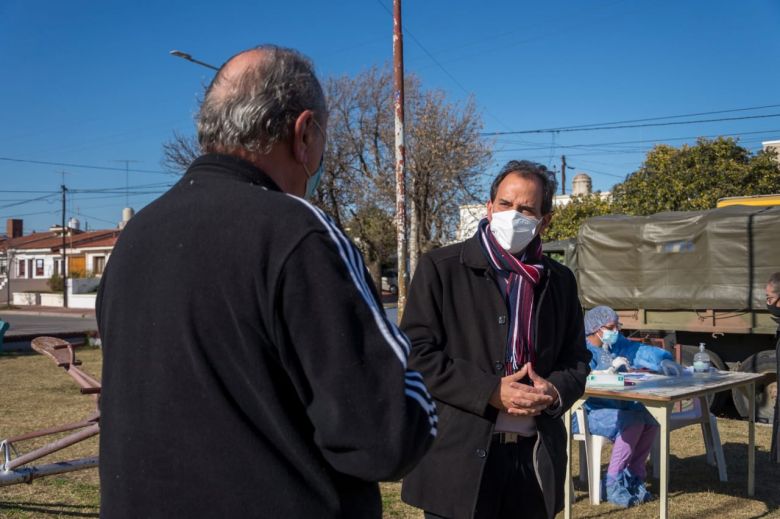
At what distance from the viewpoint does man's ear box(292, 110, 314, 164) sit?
4.74ft

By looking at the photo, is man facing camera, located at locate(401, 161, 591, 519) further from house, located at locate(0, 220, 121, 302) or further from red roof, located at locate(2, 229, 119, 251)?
red roof, located at locate(2, 229, 119, 251)

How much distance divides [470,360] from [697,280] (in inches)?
339

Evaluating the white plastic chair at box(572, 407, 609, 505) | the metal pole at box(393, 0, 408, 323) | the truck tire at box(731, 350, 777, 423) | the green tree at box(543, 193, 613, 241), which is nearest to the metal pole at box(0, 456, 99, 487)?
the white plastic chair at box(572, 407, 609, 505)

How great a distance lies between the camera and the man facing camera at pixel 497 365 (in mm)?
2639

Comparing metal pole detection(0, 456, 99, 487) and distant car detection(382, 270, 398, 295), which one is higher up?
distant car detection(382, 270, 398, 295)

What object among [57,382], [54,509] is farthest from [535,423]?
[57,382]

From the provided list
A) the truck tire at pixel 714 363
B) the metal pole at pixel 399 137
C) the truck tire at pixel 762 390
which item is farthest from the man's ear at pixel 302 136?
the metal pole at pixel 399 137

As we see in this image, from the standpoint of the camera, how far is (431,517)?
108 inches

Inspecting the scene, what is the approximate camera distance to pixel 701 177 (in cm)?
2345

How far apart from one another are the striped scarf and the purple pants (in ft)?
11.8

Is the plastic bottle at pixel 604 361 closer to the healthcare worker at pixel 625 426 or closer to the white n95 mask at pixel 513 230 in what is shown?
the healthcare worker at pixel 625 426

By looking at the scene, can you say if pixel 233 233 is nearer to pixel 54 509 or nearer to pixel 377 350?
pixel 377 350

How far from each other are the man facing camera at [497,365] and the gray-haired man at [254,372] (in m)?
1.32

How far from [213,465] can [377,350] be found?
0.33 meters
